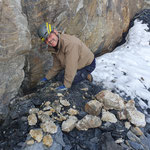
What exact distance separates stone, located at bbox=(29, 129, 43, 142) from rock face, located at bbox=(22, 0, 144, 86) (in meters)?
2.09

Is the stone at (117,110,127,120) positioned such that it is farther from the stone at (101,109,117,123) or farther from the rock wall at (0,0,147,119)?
the rock wall at (0,0,147,119)

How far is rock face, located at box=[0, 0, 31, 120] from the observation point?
3066 mm

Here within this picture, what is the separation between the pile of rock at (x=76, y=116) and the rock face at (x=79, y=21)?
1.39 meters

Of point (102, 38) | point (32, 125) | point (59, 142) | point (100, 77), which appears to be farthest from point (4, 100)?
point (102, 38)

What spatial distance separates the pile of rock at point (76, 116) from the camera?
2.88 m

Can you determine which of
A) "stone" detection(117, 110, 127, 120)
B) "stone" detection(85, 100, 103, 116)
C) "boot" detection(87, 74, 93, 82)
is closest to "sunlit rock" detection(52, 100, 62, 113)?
"stone" detection(85, 100, 103, 116)

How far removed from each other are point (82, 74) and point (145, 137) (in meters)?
2.08

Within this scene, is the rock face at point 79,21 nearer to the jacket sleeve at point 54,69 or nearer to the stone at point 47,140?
the jacket sleeve at point 54,69

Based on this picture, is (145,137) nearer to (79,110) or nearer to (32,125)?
(79,110)

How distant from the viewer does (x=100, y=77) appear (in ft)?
16.1

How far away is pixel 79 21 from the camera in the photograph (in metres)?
5.08

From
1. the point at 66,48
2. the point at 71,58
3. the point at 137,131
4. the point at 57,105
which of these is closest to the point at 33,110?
the point at 57,105

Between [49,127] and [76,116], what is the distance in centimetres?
61

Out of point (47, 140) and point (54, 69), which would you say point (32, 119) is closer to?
point (47, 140)
